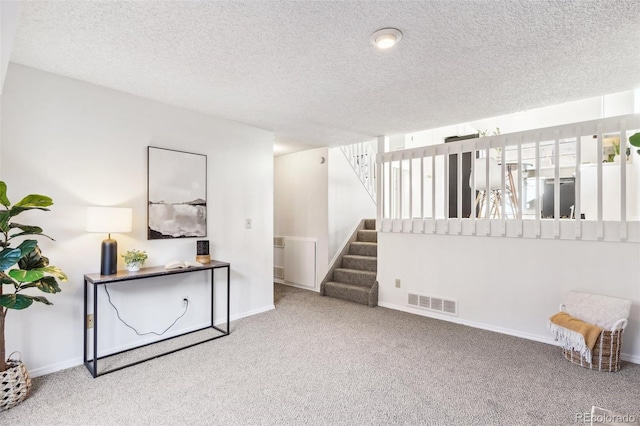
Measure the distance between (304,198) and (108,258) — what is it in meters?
3.21

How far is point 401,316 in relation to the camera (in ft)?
13.0

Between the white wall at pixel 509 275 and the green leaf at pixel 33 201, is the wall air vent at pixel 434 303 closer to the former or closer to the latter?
the white wall at pixel 509 275

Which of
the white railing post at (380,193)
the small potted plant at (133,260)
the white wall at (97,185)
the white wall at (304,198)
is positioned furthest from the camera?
the white wall at (304,198)

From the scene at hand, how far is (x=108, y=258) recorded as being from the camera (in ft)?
8.60

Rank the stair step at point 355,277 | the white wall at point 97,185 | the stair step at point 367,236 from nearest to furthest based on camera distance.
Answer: the white wall at point 97,185 < the stair step at point 355,277 < the stair step at point 367,236

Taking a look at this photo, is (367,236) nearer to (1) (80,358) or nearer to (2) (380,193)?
(2) (380,193)

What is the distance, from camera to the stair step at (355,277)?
4.70 metres

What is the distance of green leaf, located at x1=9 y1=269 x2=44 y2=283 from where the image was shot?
1912 millimetres

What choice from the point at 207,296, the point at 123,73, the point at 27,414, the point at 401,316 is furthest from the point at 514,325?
the point at 123,73

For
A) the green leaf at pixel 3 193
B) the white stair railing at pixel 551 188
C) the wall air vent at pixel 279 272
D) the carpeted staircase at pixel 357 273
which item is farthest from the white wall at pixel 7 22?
the wall air vent at pixel 279 272

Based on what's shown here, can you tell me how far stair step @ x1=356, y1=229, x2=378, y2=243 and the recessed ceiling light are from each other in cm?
365

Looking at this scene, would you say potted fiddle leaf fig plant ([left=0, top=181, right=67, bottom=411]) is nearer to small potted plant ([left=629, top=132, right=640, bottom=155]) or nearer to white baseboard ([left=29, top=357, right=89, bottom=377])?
white baseboard ([left=29, top=357, right=89, bottom=377])

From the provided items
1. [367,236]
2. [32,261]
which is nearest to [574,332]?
[367,236]

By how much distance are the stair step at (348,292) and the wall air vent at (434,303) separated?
637mm
